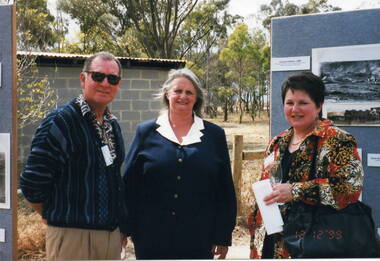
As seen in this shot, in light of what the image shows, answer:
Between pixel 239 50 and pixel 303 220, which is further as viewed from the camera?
pixel 239 50

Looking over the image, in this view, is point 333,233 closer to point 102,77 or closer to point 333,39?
point 102,77

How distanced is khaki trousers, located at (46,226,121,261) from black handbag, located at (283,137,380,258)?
882mm

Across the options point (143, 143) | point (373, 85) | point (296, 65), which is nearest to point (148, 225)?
point (143, 143)

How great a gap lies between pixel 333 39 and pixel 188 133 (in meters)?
1.19

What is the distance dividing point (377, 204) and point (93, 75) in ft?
6.57

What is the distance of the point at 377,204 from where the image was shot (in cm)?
255

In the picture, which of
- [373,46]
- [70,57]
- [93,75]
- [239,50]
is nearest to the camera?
[93,75]

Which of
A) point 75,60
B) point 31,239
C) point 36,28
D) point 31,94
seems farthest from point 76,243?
point 36,28

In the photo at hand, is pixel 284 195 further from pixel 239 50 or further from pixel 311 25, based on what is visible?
pixel 239 50

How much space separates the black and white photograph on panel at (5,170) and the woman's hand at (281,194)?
5.40 feet

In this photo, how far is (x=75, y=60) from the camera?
457 centimetres

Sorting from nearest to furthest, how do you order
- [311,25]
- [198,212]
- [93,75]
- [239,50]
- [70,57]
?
[93,75] < [198,212] < [311,25] < [70,57] < [239,50]

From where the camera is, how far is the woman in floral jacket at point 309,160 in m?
1.59

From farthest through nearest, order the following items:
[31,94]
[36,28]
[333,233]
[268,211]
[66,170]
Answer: [36,28] < [31,94] < [268,211] < [66,170] < [333,233]
